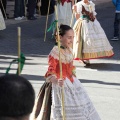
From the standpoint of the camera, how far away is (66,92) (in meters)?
6.00

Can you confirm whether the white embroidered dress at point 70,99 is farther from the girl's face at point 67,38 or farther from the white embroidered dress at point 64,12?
the white embroidered dress at point 64,12

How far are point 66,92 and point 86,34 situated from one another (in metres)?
4.44

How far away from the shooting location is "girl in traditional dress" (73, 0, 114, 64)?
10.2m

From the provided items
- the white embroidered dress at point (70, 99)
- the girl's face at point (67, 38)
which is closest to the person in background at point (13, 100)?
the white embroidered dress at point (70, 99)

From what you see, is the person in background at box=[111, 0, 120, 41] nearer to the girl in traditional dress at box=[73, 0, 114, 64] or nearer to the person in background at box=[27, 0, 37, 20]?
the girl in traditional dress at box=[73, 0, 114, 64]

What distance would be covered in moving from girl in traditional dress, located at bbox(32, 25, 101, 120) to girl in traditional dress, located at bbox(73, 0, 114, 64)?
4.08 m

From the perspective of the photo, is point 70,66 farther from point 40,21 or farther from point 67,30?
point 40,21

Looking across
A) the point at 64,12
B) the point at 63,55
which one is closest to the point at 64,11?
the point at 64,12

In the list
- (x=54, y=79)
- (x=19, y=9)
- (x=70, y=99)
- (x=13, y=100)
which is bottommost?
(x=19, y=9)

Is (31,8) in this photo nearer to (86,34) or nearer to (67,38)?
(86,34)

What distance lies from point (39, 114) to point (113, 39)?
731 cm

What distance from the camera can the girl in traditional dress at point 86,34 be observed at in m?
10.2

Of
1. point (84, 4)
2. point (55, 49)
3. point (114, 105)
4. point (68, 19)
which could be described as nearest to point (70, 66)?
point (55, 49)

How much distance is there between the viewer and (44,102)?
6164 mm
